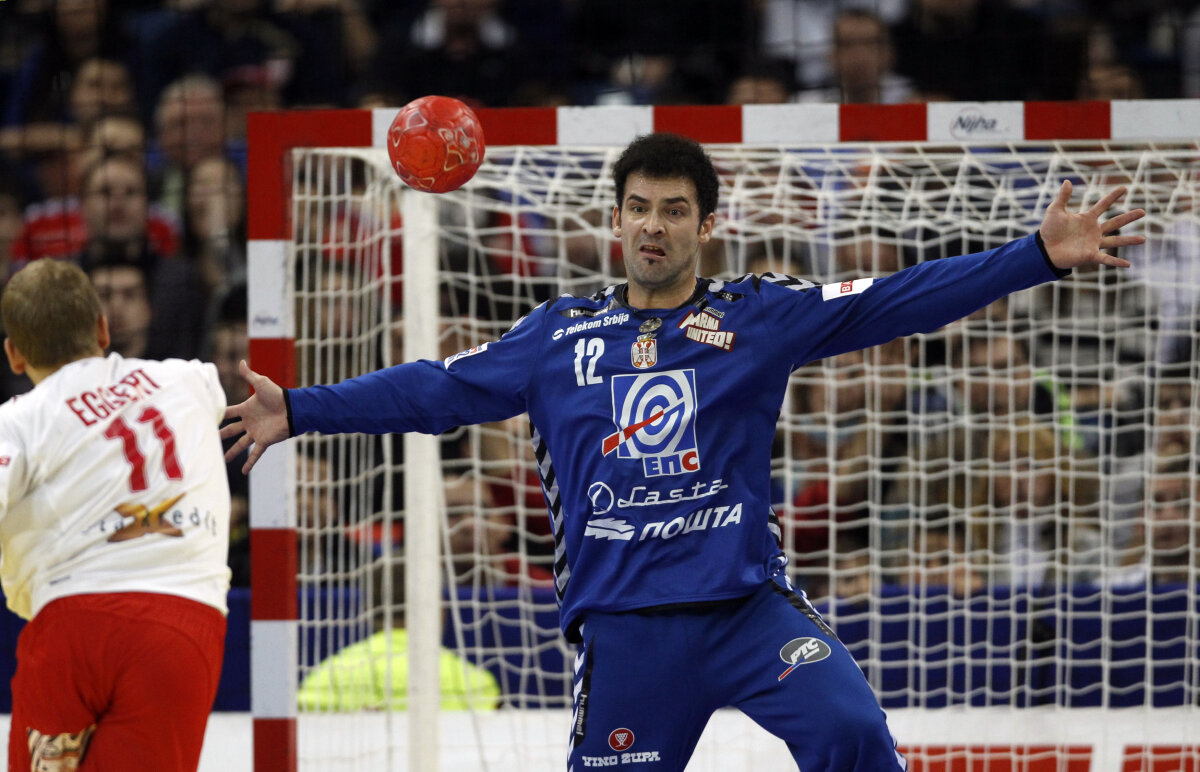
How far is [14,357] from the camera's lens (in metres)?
3.87

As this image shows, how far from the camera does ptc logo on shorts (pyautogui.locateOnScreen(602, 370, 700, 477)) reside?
136 inches

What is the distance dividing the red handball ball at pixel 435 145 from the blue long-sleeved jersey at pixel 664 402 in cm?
51

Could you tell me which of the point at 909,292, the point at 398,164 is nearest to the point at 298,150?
the point at 398,164

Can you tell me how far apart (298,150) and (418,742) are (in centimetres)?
208

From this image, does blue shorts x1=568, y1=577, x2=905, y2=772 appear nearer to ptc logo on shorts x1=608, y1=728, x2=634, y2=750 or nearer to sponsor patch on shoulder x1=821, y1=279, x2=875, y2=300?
ptc logo on shorts x1=608, y1=728, x2=634, y2=750

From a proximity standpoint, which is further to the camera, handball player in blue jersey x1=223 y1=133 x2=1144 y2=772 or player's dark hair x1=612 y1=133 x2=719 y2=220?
player's dark hair x1=612 y1=133 x2=719 y2=220

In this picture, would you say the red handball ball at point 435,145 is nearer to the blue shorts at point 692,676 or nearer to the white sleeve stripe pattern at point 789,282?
the white sleeve stripe pattern at point 789,282

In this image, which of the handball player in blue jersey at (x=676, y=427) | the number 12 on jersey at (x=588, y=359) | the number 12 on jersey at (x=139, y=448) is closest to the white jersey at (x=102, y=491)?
the number 12 on jersey at (x=139, y=448)

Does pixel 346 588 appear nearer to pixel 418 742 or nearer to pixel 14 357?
pixel 418 742

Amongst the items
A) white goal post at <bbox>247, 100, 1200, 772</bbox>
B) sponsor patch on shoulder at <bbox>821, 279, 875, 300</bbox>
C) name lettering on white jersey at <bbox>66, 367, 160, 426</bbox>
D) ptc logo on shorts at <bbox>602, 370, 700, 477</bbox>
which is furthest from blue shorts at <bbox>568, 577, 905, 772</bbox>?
white goal post at <bbox>247, 100, 1200, 772</bbox>

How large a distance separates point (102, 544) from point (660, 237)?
1654mm

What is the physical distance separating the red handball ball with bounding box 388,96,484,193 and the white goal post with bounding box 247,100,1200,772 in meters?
0.90

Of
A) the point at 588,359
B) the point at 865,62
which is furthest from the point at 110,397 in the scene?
the point at 865,62

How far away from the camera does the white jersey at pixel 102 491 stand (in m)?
3.63
